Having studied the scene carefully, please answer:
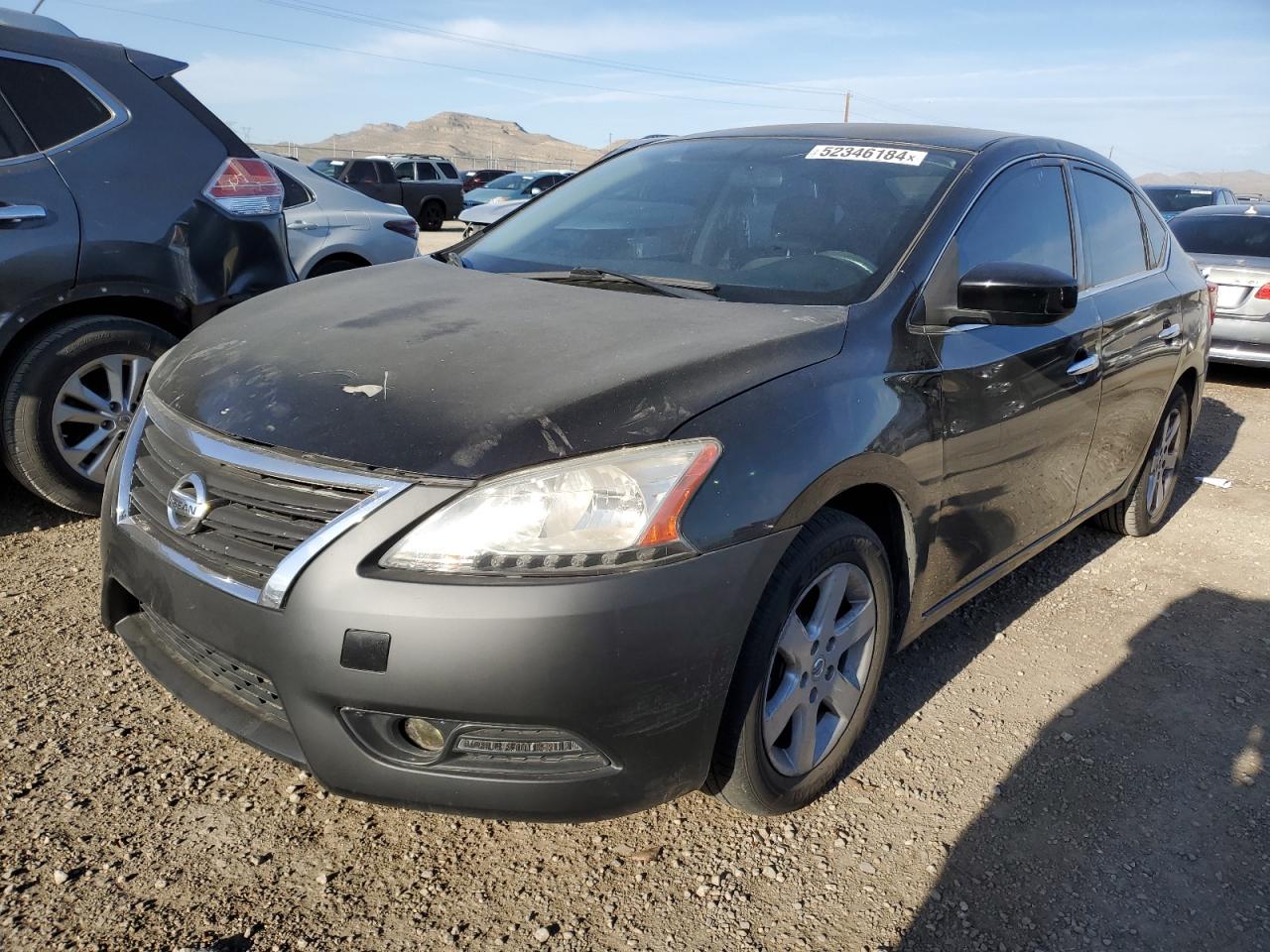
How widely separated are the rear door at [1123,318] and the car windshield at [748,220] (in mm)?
912

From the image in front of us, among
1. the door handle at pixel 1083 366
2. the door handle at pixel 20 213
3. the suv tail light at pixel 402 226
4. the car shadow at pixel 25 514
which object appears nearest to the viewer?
the door handle at pixel 1083 366

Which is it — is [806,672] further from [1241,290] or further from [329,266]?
[1241,290]

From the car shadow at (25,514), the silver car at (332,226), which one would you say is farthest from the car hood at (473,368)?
the silver car at (332,226)

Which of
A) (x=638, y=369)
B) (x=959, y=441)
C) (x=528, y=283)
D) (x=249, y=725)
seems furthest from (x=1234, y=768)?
(x=249, y=725)

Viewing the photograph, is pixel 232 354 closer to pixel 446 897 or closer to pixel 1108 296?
pixel 446 897

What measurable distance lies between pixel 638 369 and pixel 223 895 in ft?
4.61

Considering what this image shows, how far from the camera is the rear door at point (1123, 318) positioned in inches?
143

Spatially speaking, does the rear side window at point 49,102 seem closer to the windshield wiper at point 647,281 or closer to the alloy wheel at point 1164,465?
the windshield wiper at point 647,281

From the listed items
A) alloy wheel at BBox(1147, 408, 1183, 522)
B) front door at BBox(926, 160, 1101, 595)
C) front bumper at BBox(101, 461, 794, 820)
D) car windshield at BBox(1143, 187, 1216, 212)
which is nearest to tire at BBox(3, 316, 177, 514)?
front bumper at BBox(101, 461, 794, 820)

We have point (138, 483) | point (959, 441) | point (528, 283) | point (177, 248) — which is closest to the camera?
point (138, 483)

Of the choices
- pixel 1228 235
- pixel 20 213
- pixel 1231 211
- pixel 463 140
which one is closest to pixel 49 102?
pixel 20 213

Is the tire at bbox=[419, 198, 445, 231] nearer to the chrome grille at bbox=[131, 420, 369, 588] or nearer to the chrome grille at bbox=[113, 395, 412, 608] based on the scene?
the chrome grille at bbox=[113, 395, 412, 608]

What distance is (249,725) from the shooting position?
2105 millimetres

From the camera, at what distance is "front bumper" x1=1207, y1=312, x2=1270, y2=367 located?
8.02 metres
